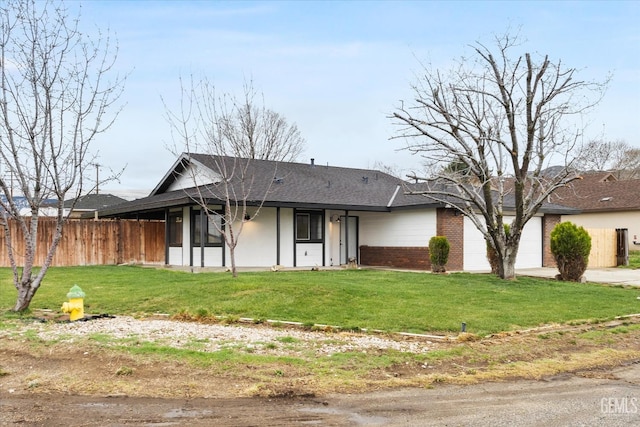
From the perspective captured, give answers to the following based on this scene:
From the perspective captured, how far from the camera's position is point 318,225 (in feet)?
71.0

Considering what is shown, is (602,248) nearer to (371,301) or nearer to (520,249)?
(520,249)

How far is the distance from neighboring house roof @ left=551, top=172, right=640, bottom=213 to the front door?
40.2ft

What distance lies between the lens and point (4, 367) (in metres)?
6.40

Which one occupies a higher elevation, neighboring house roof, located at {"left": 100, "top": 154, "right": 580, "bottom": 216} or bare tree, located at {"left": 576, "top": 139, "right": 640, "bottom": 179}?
bare tree, located at {"left": 576, "top": 139, "right": 640, "bottom": 179}

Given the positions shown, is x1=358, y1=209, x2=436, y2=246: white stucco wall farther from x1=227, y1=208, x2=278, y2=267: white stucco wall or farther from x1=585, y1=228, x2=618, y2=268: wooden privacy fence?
x1=585, y1=228, x2=618, y2=268: wooden privacy fence

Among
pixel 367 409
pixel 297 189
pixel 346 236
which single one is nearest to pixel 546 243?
pixel 346 236

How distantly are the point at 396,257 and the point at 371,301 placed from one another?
1125cm

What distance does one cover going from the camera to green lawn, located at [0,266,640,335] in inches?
368

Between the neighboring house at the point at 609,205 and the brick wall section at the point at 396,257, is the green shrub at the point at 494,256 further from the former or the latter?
the neighboring house at the point at 609,205

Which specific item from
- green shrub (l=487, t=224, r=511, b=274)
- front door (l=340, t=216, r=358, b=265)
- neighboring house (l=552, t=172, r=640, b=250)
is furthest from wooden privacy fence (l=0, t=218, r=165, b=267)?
neighboring house (l=552, t=172, r=640, b=250)

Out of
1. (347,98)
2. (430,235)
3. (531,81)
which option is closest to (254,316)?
(531,81)

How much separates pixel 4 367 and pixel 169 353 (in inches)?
73.1

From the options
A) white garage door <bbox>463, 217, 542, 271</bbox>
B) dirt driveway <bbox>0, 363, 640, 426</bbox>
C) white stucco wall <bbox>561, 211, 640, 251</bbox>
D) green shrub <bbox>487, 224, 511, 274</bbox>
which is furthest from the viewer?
white stucco wall <bbox>561, 211, 640, 251</bbox>

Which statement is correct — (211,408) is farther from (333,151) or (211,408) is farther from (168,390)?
(333,151)
